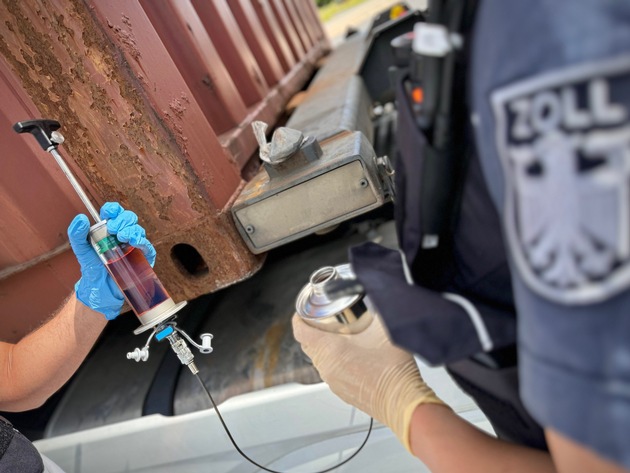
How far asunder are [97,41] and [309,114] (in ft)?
3.73

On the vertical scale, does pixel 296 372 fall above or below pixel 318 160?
below

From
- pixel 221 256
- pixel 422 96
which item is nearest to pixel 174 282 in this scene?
pixel 221 256

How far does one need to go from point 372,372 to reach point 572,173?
0.69 m

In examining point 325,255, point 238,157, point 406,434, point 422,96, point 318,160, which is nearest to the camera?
point 422,96

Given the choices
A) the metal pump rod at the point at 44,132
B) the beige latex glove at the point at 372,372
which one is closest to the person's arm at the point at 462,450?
the beige latex glove at the point at 372,372

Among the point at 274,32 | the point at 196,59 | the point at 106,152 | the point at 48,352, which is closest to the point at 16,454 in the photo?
the point at 48,352

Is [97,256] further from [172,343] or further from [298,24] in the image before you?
[298,24]

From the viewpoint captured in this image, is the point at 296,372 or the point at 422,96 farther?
the point at 296,372

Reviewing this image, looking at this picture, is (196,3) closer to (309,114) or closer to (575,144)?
(309,114)

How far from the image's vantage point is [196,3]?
86.7 inches

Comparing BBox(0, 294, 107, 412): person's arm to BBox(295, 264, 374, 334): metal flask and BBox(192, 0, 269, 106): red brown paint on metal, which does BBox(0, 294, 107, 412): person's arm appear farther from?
BBox(192, 0, 269, 106): red brown paint on metal

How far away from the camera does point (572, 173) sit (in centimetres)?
45

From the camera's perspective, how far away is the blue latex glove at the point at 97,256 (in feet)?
4.23

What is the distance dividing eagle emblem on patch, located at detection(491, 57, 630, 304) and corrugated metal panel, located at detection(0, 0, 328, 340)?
1126mm
